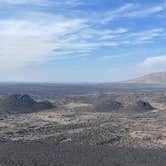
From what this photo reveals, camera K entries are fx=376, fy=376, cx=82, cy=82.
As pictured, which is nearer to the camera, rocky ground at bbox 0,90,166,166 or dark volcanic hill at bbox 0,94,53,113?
rocky ground at bbox 0,90,166,166

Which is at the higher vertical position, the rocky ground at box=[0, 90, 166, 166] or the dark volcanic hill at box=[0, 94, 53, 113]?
the dark volcanic hill at box=[0, 94, 53, 113]

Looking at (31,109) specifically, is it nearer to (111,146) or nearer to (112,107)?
(112,107)

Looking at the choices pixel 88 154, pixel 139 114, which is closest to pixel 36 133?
pixel 88 154

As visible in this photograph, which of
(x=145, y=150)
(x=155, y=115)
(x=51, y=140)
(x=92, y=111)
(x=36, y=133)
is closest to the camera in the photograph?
(x=145, y=150)

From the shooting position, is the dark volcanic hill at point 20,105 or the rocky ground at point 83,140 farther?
the dark volcanic hill at point 20,105

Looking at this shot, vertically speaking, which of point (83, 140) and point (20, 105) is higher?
point (20, 105)

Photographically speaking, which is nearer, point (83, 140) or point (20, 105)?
point (83, 140)

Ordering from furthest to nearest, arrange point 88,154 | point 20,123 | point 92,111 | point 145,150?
point 92,111, point 20,123, point 145,150, point 88,154

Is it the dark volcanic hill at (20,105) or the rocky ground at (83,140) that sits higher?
the dark volcanic hill at (20,105)
